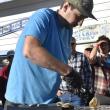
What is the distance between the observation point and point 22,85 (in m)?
3.37

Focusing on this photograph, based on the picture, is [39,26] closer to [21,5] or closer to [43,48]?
[43,48]

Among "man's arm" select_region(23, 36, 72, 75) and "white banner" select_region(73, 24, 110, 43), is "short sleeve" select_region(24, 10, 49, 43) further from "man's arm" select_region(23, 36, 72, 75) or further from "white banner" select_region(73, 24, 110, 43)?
"white banner" select_region(73, 24, 110, 43)

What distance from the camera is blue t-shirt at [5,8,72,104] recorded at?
3.34 metres

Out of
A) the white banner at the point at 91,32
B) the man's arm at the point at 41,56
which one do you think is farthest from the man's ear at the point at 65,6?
the white banner at the point at 91,32

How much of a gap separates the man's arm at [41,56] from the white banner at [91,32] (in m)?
5.63

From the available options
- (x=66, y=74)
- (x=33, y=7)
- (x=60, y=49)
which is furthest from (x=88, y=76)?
(x=33, y=7)

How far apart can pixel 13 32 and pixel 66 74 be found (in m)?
8.03

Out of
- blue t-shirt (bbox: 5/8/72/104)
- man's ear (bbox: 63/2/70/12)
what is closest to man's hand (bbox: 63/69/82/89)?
blue t-shirt (bbox: 5/8/72/104)

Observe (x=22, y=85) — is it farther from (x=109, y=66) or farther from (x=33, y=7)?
(x=33, y=7)

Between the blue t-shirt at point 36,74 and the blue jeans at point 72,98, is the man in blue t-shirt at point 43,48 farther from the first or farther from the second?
the blue jeans at point 72,98

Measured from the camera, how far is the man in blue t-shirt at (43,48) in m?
3.27

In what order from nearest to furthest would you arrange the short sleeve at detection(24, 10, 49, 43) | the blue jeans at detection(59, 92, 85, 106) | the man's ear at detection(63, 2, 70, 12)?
the short sleeve at detection(24, 10, 49, 43), the man's ear at detection(63, 2, 70, 12), the blue jeans at detection(59, 92, 85, 106)

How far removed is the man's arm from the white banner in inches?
222

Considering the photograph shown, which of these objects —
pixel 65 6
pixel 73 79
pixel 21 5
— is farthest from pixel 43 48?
pixel 21 5
